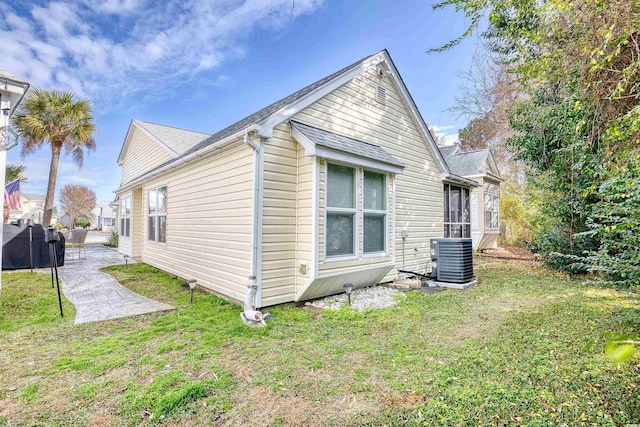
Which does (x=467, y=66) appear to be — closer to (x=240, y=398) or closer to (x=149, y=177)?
(x=240, y=398)

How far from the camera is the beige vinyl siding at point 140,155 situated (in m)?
11.3

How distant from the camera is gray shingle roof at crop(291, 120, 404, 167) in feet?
16.5

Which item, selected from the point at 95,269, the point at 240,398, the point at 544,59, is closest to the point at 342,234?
the point at 240,398

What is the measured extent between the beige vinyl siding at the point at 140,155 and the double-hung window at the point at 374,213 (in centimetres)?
775

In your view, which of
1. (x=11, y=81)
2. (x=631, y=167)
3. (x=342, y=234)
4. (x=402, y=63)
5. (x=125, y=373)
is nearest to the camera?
(x=125, y=373)

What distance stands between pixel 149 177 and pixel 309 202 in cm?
623

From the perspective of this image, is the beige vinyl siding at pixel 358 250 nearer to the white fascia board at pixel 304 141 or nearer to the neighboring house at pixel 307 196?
the neighboring house at pixel 307 196

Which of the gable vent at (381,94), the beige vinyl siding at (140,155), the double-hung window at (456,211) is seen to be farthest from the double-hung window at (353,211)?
the beige vinyl siding at (140,155)

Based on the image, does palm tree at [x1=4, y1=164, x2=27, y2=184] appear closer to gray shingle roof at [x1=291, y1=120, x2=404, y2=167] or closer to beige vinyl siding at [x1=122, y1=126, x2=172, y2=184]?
beige vinyl siding at [x1=122, y1=126, x2=172, y2=184]

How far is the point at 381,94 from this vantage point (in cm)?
730

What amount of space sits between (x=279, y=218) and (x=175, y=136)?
9.35 meters

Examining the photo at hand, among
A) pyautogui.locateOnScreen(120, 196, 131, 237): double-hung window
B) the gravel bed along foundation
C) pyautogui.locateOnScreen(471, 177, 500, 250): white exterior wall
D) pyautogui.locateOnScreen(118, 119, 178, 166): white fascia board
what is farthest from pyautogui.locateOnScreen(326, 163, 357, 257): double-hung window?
pyautogui.locateOnScreen(471, 177, 500, 250): white exterior wall

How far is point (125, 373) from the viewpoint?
297 cm

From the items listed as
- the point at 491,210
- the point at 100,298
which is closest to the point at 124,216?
the point at 100,298
